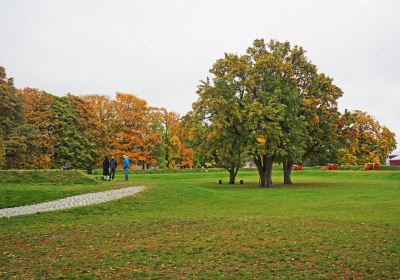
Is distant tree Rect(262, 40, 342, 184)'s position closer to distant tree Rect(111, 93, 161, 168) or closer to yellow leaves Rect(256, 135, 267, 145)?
yellow leaves Rect(256, 135, 267, 145)

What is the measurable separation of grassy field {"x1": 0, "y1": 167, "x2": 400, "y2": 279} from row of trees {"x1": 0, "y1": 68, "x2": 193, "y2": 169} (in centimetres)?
2464

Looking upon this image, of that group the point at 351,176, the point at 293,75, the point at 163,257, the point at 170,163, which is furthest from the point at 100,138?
the point at 163,257

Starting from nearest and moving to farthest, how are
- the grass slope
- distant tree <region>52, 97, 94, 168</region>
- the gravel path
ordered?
the gravel path < the grass slope < distant tree <region>52, 97, 94, 168</region>

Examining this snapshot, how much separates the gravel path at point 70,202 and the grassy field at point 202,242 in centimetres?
111

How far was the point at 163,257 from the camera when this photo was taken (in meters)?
10.9

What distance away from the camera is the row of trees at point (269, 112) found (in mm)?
37188

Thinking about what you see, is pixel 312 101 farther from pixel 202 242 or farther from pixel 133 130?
pixel 133 130

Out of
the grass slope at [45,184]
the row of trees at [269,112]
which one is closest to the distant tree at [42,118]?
the grass slope at [45,184]

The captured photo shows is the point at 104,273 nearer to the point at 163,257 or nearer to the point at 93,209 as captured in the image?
the point at 163,257

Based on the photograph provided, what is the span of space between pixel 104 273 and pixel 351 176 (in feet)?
176

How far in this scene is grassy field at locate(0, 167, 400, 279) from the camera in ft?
31.5

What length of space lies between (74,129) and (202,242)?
52.1 m

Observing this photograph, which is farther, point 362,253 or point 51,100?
point 51,100

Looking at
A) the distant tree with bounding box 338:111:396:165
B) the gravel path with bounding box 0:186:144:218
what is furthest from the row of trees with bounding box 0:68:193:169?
the distant tree with bounding box 338:111:396:165
